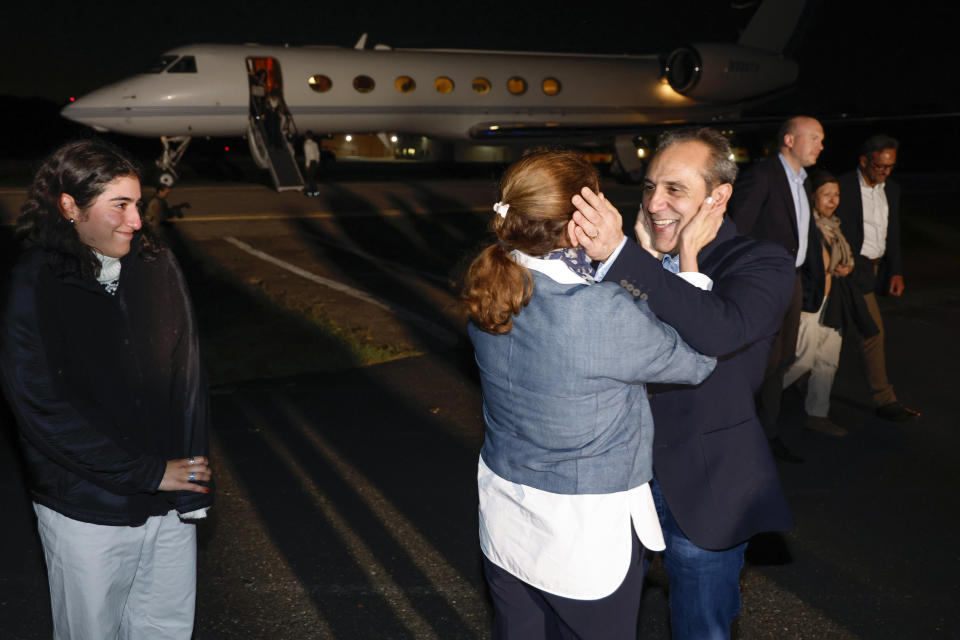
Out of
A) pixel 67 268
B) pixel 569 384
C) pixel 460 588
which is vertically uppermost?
pixel 67 268

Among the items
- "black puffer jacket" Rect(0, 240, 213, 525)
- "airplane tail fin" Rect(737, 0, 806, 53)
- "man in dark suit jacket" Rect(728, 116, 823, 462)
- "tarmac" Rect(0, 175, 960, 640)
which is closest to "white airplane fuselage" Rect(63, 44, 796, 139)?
"airplane tail fin" Rect(737, 0, 806, 53)

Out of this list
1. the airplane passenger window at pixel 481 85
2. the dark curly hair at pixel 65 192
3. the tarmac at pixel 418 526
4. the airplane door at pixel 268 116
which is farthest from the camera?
the airplane passenger window at pixel 481 85

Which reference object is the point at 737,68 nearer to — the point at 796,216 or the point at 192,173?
the point at 192,173

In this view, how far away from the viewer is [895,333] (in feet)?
26.3

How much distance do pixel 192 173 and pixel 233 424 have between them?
2190 cm

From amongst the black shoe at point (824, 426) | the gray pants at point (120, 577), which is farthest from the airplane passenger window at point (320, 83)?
the gray pants at point (120, 577)

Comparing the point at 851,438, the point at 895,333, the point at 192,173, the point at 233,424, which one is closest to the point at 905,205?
the point at 895,333

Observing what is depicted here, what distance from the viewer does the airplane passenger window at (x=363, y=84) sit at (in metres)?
19.4

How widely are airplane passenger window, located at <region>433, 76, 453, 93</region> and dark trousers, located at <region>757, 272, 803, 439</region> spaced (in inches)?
681

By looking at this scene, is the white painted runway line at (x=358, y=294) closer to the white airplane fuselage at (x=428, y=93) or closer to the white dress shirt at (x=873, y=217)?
the white dress shirt at (x=873, y=217)

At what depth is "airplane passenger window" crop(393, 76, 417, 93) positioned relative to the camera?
19.9 meters

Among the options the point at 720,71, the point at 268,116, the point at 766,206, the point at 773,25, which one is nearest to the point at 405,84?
the point at 268,116

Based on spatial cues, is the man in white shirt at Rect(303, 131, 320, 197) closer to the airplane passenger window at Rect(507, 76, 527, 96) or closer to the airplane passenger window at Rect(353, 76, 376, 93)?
the airplane passenger window at Rect(353, 76, 376, 93)

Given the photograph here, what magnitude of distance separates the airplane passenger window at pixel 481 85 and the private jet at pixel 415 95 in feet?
0.10
